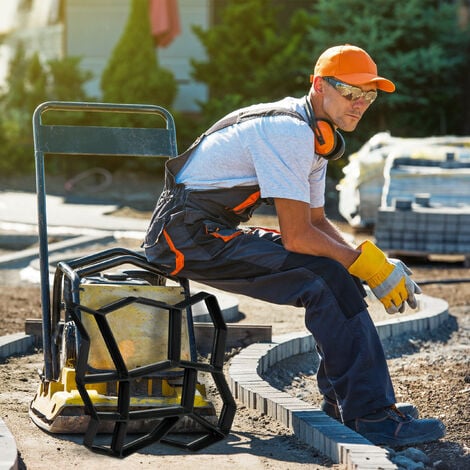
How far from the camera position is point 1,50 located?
2364 cm

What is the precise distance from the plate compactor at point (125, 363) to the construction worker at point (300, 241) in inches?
9.7

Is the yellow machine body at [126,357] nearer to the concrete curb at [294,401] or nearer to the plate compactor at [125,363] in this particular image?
the plate compactor at [125,363]

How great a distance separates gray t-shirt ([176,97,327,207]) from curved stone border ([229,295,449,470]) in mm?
906

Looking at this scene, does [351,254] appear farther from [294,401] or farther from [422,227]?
[422,227]

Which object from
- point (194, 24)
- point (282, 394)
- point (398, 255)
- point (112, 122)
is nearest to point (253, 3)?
point (194, 24)

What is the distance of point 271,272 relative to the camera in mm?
4371

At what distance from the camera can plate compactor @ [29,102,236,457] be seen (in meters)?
3.92

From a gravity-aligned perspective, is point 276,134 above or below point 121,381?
above

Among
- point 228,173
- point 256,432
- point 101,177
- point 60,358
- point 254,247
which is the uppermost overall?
point 228,173

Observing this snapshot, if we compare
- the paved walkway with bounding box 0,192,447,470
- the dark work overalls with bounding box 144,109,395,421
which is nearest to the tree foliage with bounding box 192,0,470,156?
the paved walkway with bounding box 0,192,447,470

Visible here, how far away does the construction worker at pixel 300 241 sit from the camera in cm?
426

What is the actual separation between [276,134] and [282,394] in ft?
4.07

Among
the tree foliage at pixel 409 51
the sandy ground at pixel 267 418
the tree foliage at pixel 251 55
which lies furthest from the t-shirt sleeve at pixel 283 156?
the tree foliage at pixel 251 55

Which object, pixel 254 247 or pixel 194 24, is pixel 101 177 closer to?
pixel 194 24
